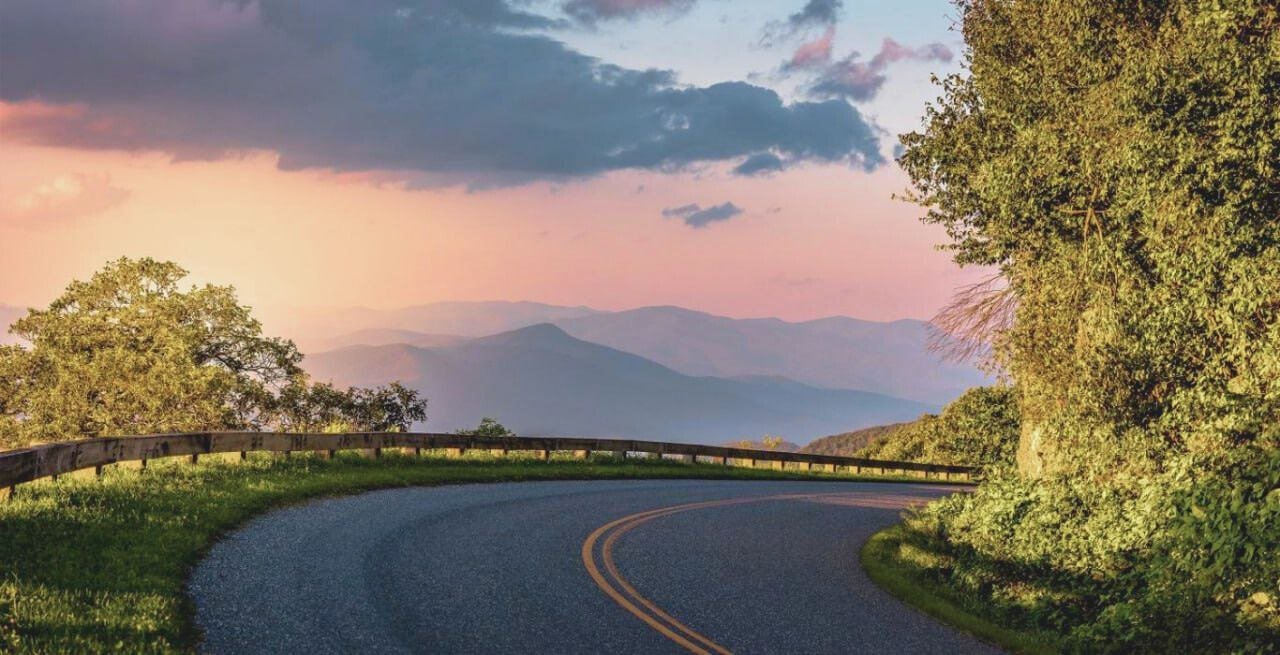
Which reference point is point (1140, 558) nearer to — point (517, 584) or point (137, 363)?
point (517, 584)

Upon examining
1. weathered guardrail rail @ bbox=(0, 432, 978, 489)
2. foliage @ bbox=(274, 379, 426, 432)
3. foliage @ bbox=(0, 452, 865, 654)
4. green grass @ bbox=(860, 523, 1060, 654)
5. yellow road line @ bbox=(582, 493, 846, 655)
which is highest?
foliage @ bbox=(274, 379, 426, 432)

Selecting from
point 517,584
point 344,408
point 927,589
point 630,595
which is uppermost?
point 344,408

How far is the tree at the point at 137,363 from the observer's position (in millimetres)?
36438

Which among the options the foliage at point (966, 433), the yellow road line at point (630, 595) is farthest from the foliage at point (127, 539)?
the foliage at point (966, 433)

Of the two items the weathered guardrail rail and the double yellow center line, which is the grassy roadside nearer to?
the weathered guardrail rail

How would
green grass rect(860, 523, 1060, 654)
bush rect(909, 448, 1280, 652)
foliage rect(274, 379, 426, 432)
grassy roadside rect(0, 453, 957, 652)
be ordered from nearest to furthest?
grassy roadside rect(0, 453, 957, 652)
bush rect(909, 448, 1280, 652)
green grass rect(860, 523, 1060, 654)
foliage rect(274, 379, 426, 432)

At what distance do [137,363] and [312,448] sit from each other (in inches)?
764

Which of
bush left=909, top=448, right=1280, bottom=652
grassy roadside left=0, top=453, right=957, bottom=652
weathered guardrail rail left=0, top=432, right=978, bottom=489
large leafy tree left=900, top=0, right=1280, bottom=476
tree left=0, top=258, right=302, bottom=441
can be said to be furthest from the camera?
tree left=0, top=258, right=302, bottom=441

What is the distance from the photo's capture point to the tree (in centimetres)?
3644

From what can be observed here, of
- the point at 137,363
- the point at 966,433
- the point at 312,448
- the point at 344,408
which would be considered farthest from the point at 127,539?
the point at 966,433

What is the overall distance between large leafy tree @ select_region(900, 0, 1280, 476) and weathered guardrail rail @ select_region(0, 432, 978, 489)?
14316 mm

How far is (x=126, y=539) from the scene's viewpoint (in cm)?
1145

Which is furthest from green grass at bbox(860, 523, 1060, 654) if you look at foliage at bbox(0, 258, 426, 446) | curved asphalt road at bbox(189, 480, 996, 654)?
foliage at bbox(0, 258, 426, 446)

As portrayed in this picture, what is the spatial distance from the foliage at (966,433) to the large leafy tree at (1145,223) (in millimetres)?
31440
